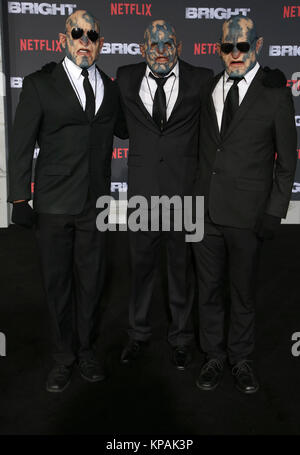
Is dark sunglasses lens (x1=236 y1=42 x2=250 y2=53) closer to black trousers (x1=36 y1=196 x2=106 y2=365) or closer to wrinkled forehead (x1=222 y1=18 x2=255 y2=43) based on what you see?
wrinkled forehead (x1=222 y1=18 x2=255 y2=43)

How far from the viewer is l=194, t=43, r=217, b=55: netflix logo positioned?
19.3 feet

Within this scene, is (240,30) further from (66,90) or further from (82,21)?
(66,90)

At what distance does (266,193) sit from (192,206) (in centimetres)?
43

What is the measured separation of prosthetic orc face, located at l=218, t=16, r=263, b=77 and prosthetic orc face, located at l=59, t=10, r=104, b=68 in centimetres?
62

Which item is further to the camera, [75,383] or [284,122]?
[75,383]

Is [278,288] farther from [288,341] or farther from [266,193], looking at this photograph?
[266,193]

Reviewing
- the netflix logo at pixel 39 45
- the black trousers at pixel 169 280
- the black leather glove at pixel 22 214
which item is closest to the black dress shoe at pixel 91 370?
the black trousers at pixel 169 280

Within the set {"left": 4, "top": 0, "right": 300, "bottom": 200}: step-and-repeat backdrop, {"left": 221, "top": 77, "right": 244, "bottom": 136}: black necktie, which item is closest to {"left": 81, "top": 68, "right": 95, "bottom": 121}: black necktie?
{"left": 221, "top": 77, "right": 244, "bottom": 136}: black necktie

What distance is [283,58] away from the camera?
5941 millimetres

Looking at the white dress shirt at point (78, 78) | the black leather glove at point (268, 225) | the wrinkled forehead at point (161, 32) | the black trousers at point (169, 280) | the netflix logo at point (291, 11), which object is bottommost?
the black trousers at point (169, 280)

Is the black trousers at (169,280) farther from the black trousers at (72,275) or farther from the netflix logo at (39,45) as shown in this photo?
the netflix logo at (39,45)

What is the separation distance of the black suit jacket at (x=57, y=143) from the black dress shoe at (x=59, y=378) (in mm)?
873

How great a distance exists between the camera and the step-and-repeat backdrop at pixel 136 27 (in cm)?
564

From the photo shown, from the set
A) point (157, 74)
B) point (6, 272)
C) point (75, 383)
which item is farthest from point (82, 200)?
point (6, 272)
